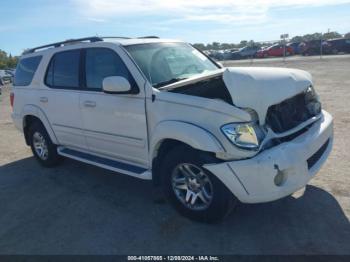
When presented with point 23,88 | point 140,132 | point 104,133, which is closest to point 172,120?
point 140,132

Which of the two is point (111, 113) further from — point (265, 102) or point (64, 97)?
point (265, 102)

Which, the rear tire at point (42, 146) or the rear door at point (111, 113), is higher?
the rear door at point (111, 113)

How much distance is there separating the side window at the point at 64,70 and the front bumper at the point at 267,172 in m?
2.62

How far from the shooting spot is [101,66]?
4.64 m

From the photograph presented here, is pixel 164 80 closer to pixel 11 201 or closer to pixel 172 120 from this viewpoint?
pixel 172 120

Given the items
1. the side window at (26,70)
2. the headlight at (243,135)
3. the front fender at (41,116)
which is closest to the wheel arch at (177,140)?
the headlight at (243,135)

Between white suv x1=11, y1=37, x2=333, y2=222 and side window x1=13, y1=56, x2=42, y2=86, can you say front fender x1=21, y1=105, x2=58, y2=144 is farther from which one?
side window x1=13, y1=56, x2=42, y2=86

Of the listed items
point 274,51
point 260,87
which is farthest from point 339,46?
point 260,87

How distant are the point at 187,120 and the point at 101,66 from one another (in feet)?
5.44

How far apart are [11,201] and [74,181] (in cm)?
89

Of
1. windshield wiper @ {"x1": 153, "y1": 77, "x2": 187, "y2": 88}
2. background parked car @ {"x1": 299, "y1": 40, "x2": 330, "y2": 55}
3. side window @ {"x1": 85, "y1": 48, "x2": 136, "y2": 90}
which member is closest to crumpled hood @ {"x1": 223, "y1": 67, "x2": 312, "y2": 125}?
windshield wiper @ {"x1": 153, "y1": 77, "x2": 187, "y2": 88}

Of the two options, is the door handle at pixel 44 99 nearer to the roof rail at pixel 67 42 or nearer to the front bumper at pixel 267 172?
the roof rail at pixel 67 42

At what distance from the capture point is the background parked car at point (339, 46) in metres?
35.9

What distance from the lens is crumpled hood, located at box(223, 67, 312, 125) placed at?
11.1ft
